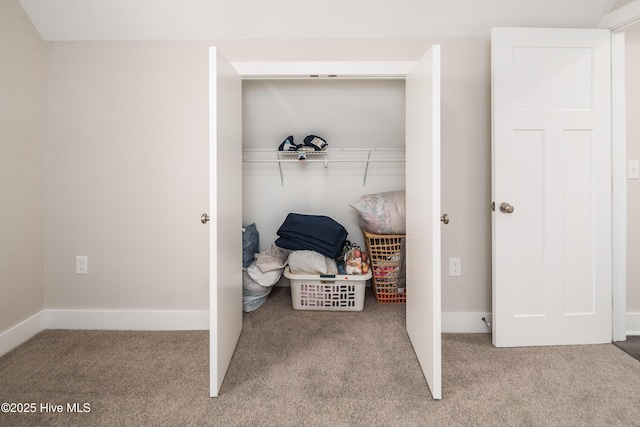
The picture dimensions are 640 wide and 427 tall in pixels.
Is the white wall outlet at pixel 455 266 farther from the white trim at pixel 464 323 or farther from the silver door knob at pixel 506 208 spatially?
the silver door knob at pixel 506 208

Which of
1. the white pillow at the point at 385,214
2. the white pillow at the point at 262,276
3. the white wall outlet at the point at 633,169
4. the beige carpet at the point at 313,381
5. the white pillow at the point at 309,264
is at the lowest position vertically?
the beige carpet at the point at 313,381

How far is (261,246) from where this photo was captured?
2787 millimetres

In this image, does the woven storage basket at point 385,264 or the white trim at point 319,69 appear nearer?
the white trim at point 319,69

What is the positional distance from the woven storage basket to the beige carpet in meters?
0.39

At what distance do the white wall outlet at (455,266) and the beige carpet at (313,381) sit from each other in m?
0.37

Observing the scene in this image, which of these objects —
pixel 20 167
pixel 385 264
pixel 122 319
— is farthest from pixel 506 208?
pixel 20 167

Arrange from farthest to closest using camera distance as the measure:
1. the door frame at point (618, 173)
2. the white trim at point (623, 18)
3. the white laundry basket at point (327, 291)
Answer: the white laundry basket at point (327, 291) < the door frame at point (618, 173) < the white trim at point (623, 18)

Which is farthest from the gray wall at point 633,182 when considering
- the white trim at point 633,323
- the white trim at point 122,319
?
the white trim at point 122,319

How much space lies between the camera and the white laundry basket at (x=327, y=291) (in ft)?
7.61

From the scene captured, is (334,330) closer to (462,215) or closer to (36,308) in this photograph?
(462,215)

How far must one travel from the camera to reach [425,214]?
1.54 meters

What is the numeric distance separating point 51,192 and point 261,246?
143 cm

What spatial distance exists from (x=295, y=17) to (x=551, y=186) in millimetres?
1738

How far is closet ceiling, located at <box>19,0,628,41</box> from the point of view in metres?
1.90
